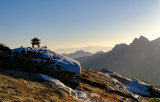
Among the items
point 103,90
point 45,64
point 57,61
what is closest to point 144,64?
point 103,90

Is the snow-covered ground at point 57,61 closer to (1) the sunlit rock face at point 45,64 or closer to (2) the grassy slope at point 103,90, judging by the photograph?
(1) the sunlit rock face at point 45,64

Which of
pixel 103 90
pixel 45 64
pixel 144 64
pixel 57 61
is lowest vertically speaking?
pixel 144 64

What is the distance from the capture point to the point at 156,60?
164 m

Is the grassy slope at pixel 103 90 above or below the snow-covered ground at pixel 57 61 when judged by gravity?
below

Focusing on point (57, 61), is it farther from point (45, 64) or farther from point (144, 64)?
point (144, 64)

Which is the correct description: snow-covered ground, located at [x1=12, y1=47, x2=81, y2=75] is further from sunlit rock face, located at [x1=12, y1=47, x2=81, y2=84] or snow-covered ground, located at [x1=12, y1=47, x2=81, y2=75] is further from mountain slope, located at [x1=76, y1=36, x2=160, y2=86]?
mountain slope, located at [x1=76, y1=36, x2=160, y2=86]

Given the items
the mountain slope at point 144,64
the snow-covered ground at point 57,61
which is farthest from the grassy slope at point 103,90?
the mountain slope at point 144,64

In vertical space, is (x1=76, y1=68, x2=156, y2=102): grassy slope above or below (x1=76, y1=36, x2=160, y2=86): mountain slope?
above

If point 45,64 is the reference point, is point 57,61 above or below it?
above

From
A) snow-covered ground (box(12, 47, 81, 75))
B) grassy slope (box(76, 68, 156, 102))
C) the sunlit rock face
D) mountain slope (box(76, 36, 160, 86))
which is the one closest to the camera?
the sunlit rock face

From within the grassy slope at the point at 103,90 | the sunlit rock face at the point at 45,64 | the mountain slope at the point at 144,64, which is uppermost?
the sunlit rock face at the point at 45,64

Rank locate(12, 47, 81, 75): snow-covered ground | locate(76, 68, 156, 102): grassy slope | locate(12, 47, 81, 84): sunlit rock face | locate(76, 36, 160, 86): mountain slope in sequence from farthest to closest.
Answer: locate(76, 36, 160, 86): mountain slope, locate(76, 68, 156, 102): grassy slope, locate(12, 47, 81, 75): snow-covered ground, locate(12, 47, 81, 84): sunlit rock face

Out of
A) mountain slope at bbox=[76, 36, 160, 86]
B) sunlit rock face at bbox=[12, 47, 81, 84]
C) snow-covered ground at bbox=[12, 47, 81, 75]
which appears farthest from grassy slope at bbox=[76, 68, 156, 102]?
mountain slope at bbox=[76, 36, 160, 86]

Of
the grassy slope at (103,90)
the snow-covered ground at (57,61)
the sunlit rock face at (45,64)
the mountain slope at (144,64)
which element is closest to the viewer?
the sunlit rock face at (45,64)
